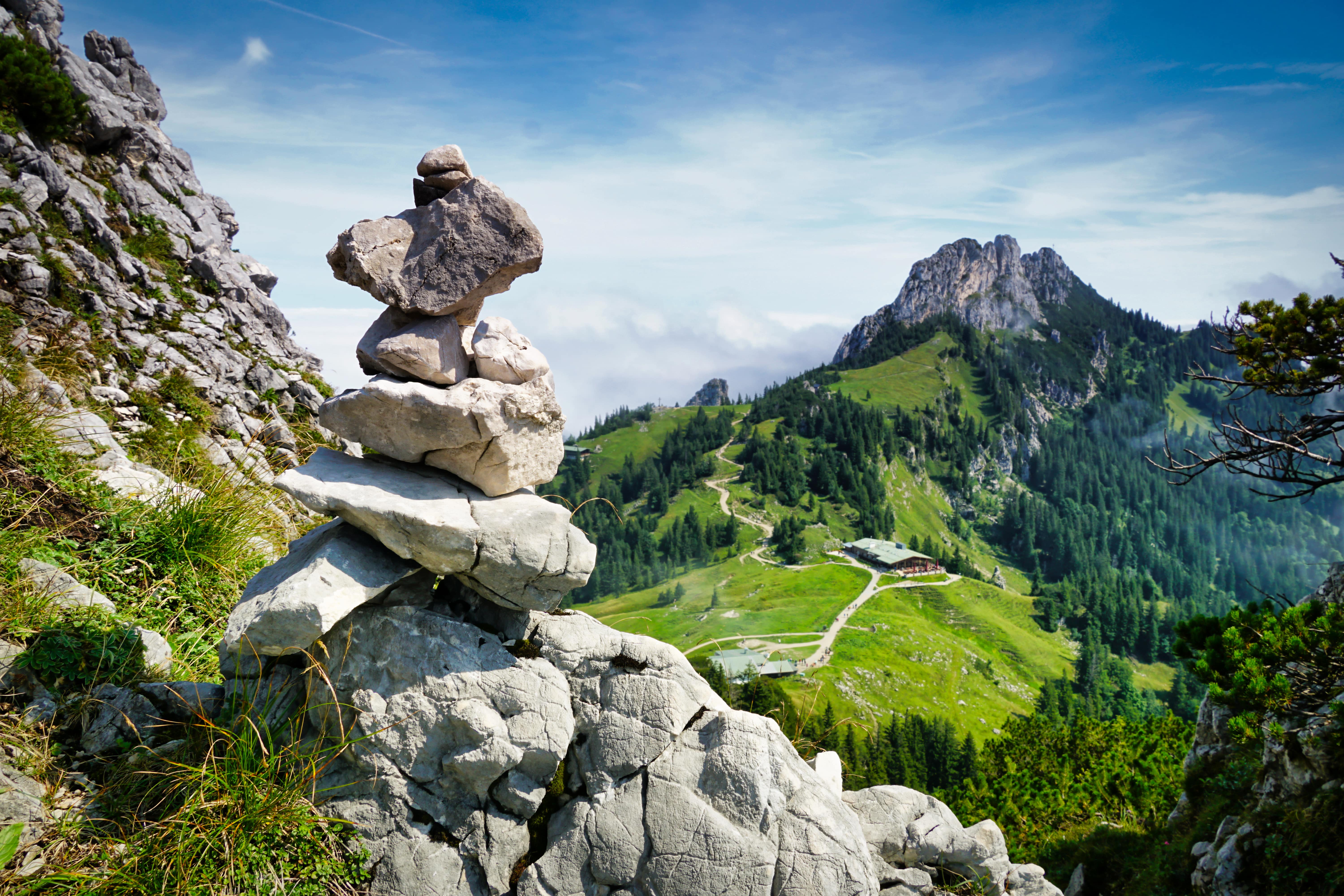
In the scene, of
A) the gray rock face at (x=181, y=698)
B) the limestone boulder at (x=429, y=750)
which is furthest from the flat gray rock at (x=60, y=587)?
the limestone boulder at (x=429, y=750)

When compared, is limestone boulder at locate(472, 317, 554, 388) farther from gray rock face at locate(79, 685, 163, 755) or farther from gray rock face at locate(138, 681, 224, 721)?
gray rock face at locate(79, 685, 163, 755)

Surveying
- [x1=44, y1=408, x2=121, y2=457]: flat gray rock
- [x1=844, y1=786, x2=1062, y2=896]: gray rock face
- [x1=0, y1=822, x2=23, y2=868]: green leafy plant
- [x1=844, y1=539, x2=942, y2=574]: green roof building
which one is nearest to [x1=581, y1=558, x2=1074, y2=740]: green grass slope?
[x1=844, y1=539, x2=942, y2=574]: green roof building

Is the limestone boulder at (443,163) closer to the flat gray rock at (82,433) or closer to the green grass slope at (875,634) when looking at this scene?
the flat gray rock at (82,433)

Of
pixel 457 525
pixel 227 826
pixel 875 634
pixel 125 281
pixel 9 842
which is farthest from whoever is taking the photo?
pixel 875 634

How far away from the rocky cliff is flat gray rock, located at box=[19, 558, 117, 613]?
3.16 meters

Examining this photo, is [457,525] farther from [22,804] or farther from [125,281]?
[125,281]

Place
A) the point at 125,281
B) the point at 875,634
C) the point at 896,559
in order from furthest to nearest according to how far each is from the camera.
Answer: the point at 896,559 < the point at 875,634 < the point at 125,281

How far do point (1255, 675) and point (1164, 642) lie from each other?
758 ft

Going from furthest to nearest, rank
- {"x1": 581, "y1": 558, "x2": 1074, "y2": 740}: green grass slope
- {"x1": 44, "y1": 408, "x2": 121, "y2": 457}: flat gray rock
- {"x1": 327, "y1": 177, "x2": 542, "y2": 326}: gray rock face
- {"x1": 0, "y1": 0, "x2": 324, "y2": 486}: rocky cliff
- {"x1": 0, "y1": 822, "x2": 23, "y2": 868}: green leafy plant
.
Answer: {"x1": 581, "y1": 558, "x2": 1074, "y2": 740}: green grass slope → {"x1": 0, "y1": 0, "x2": 324, "y2": 486}: rocky cliff → {"x1": 44, "y1": 408, "x2": 121, "y2": 457}: flat gray rock → {"x1": 327, "y1": 177, "x2": 542, "y2": 326}: gray rock face → {"x1": 0, "y1": 822, "x2": 23, "y2": 868}: green leafy plant

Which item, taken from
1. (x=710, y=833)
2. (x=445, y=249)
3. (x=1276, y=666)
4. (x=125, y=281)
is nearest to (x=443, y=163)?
(x=445, y=249)

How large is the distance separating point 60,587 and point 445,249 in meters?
7.40

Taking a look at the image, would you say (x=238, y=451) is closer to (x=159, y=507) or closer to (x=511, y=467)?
(x=159, y=507)

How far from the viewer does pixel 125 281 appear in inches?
1029

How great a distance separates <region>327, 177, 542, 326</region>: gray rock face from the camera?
8.85 meters
